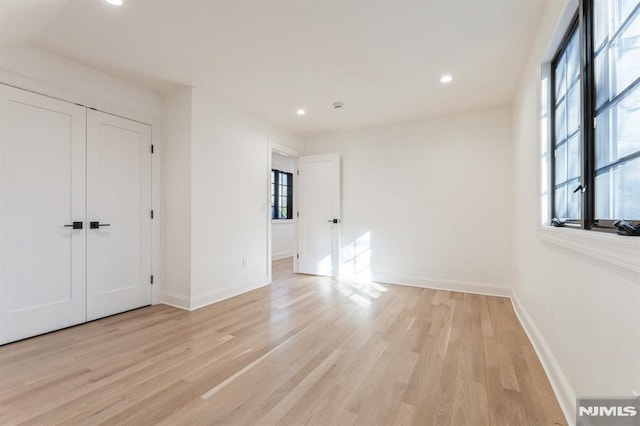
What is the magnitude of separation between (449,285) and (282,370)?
10.0 ft

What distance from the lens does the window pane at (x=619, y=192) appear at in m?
1.15

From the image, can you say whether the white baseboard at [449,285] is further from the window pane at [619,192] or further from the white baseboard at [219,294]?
the window pane at [619,192]

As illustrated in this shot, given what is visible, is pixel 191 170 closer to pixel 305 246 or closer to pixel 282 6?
pixel 282 6

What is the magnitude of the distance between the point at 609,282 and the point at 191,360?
100 inches

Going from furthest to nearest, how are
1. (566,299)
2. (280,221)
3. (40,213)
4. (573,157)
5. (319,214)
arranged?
1. (280,221)
2. (319,214)
3. (40,213)
4. (573,157)
5. (566,299)

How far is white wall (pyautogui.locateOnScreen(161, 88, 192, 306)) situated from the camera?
3.36 meters

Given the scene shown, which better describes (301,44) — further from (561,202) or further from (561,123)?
(561,202)

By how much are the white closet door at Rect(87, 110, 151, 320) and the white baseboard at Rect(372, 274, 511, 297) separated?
11.2 ft

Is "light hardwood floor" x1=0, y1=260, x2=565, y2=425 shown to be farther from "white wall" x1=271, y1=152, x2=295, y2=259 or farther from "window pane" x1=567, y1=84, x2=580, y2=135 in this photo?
"white wall" x1=271, y1=152, x2=295, y2=259

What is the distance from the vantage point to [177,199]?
346 cm

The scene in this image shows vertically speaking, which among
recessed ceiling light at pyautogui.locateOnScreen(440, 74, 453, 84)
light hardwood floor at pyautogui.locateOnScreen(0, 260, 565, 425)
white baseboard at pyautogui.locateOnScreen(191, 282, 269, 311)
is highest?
recessed ceiling light at pyautogui.locateOnScreen(440, 74, 453, 84)

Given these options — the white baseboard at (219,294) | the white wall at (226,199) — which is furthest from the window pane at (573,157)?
the white baseboard at (219,294)

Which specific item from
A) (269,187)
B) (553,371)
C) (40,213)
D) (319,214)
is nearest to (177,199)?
(40,213)

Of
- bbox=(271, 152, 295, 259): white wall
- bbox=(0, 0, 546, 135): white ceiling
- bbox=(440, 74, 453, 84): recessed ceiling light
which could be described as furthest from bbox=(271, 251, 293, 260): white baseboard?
bbox=(440, 74, 453, 84): recessed ceiling light
